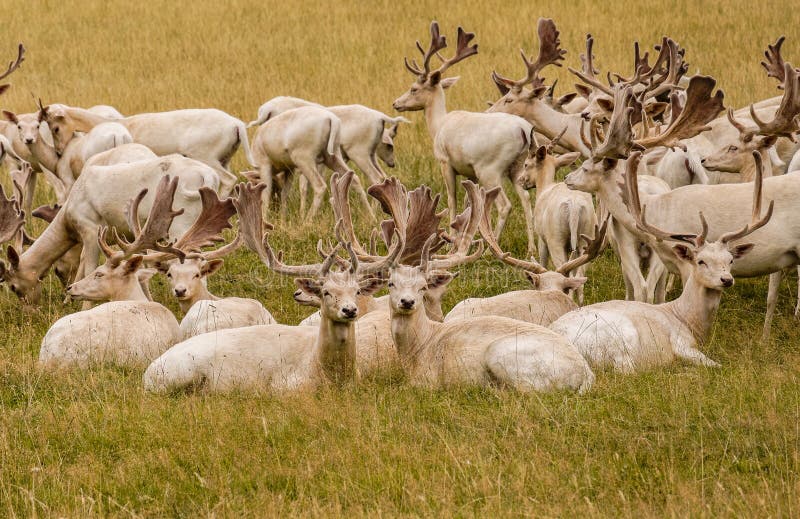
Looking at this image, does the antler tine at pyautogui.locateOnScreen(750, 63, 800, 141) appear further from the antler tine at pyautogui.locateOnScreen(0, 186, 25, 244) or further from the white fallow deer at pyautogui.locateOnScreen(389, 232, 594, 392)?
the antler tine at pyautogui.locateOnScreen(0, 186, 25, 244)

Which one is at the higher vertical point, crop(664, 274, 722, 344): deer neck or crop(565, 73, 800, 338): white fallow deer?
crop(565, 73, 800, 338): white fallow deer

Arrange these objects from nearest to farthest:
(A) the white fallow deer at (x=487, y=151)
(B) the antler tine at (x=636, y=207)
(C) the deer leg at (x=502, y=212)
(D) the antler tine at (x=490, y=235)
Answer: (B) the antler tine at (x=636, y=207)
(D) the antler tine at (x=490, y=235)
(C) the deer leg at (x=502, y=212)
(A) the white fallow deer at (x=487, y=151)

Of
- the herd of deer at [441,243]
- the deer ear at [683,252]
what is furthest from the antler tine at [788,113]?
the deer ear at [683,252]

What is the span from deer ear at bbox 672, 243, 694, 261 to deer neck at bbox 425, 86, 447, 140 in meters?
A: 7.16

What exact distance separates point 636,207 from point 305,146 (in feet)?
21.2

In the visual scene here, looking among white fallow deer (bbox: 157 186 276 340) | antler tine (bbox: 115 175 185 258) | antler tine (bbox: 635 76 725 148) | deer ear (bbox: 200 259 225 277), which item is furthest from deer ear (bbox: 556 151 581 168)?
antler tine (bbox: 115 175 185 258)

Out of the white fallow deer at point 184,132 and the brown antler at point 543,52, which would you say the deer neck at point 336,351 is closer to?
the white fallow deer at point 184,132

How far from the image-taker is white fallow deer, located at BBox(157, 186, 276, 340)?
9.68m

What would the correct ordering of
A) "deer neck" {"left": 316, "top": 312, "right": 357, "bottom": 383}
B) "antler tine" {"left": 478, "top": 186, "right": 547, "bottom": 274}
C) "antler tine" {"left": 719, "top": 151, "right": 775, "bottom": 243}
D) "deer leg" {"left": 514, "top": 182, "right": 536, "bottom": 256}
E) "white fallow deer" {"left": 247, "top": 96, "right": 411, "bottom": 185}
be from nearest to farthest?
"deer neck" {"left": 316, "top": 312, "right": 357, "bottom": 383} → "antler tine" {"left": 719, "top": 151, "right": 775, "bottom": 243} → "antler tine" {"left": 478, "top": 186, "right": 547, "bottom": 274} → "deer leg" {"left": 514, "top": 182, "right": 536, "bottom": 256} → "white fallow deer" {"left": 247, "top": 96, "right": 411, "bottom": 185}

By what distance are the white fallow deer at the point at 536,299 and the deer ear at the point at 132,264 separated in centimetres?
271

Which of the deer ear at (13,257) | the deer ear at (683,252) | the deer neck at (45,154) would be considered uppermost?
the deer neck at (45,154)

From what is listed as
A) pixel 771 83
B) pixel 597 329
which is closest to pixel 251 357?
pixel 597 329

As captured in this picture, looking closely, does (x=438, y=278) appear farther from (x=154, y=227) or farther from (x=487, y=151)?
(x=487, y=151)

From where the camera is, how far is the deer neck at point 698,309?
8984 millimetres
